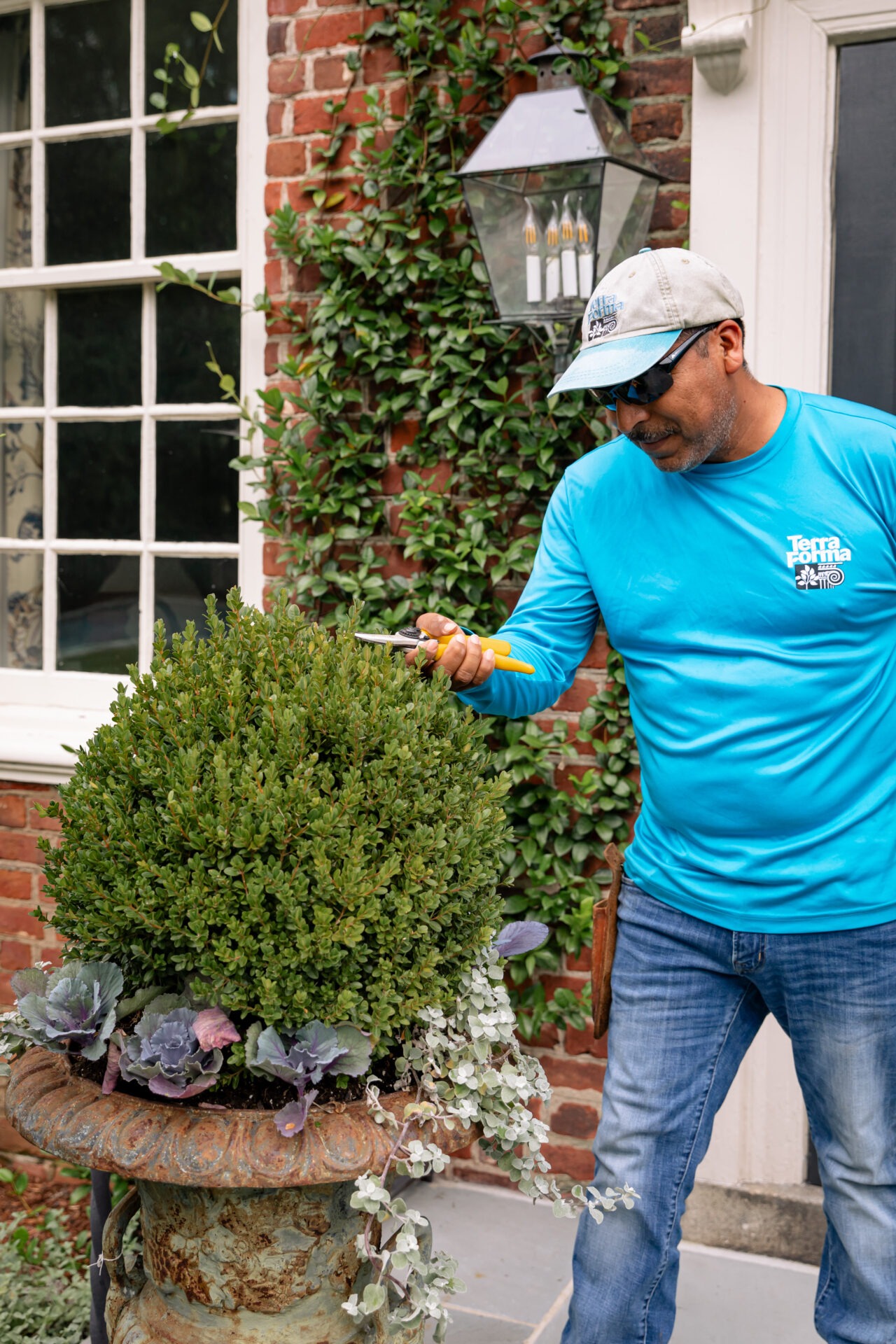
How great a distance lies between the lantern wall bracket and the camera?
8.23 ft

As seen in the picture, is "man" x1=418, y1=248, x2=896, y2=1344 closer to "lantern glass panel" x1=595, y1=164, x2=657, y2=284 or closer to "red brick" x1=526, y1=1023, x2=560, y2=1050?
"lantern glass panel" x1=595, y1=164, x2=657, y2=284

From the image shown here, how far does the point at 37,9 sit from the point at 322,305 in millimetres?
1429

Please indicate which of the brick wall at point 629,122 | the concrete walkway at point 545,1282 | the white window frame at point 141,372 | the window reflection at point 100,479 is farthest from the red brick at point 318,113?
the concrete walkway at point 545,1282

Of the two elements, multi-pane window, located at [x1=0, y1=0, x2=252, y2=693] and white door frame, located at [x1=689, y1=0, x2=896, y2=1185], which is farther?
multi-pane window, located at [x1=0, y1=0, x2=252, y2=693]

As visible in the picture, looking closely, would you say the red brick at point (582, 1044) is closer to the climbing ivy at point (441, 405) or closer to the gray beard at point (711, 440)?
the climbing ivy at point (441, 405)

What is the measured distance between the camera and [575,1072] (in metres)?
2.98

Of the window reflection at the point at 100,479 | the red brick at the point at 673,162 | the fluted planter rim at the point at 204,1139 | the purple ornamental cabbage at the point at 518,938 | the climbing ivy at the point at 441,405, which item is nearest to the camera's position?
the fluted planter rim at the point at 204,1139

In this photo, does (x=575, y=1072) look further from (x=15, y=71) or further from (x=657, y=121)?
(x=15, y=71)

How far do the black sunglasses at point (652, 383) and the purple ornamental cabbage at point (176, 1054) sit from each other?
1.00m

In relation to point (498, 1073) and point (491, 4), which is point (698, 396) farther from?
point (491, 4)

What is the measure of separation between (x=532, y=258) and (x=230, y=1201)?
196 centimetres

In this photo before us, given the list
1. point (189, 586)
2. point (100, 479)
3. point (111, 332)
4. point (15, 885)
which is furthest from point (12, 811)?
point (111, 332)

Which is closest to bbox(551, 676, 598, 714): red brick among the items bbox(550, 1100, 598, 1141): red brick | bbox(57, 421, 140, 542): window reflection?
bbox(550, 1100, 598, 1141): red brick

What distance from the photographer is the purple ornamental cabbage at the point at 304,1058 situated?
5.03 ft
